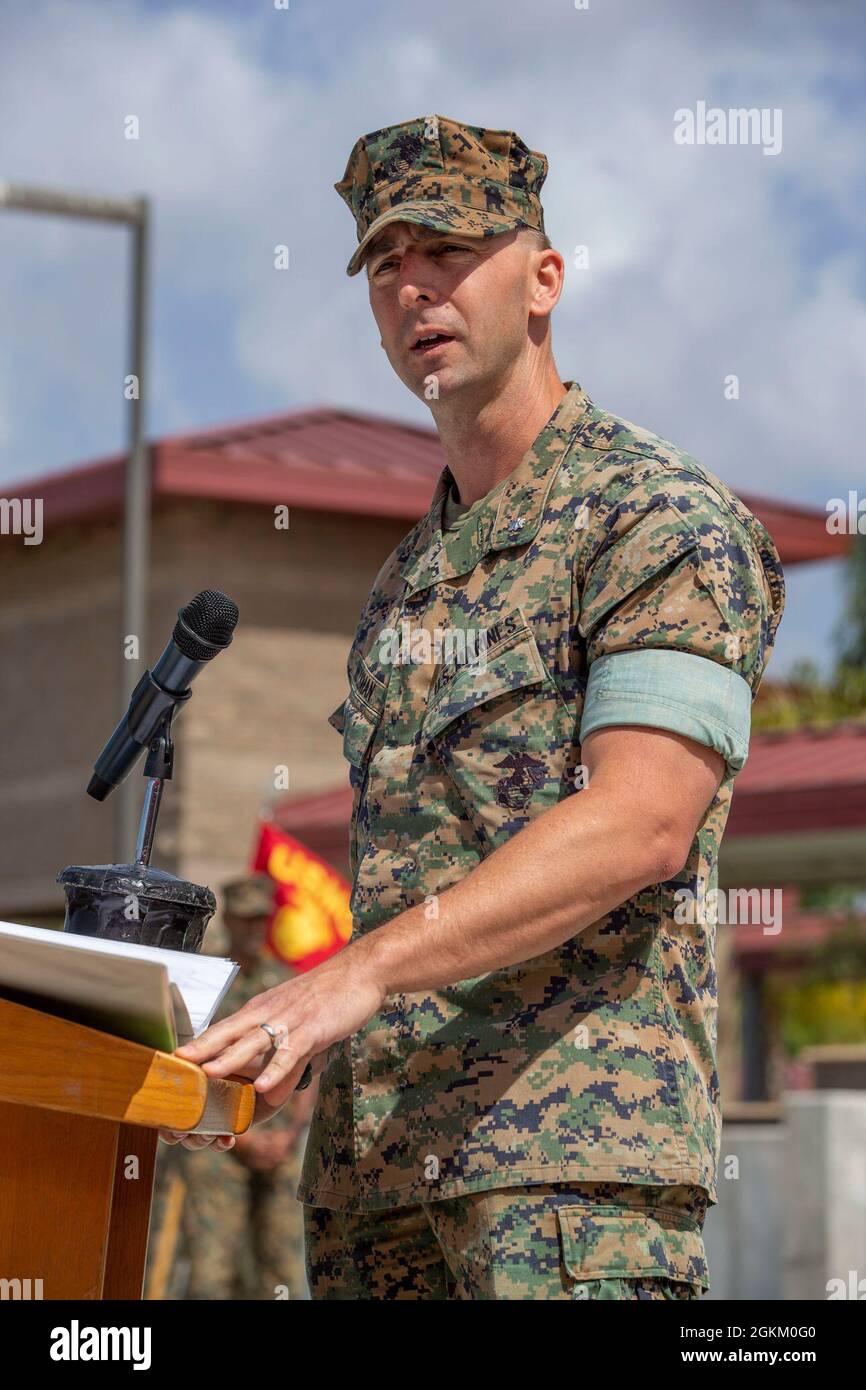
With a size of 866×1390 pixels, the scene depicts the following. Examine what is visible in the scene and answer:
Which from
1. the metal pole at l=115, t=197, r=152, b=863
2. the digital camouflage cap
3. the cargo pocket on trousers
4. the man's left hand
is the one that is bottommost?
the cargo pocket on trousers

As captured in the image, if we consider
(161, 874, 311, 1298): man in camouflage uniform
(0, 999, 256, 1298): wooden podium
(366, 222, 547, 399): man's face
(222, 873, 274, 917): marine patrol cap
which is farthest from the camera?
(222, 873, 274, 917): marine patrol cap

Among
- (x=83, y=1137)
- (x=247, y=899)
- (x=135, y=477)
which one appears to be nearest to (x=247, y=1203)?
(x=247, y=899)

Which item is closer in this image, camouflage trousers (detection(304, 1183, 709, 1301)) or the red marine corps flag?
camouflage trousers (detection(304, 1183, 709, 1301))

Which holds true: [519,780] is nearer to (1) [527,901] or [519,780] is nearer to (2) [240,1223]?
(1) [527,901]

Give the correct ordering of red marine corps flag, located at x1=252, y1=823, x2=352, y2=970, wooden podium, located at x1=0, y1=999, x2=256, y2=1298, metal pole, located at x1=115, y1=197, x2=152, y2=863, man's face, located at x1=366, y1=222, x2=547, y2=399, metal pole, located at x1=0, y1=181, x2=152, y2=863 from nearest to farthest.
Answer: wooden podium, located at x1=0, y1=999, x2=256, y2=1298 < man's face, located at x1=366, y1=222, x2=547, y2=399 < metal pole, located at x1=0, y1=181, x2=152, y2=863 < red marine corps flag, located at x1=252, y1=823, x2=352, y2=970 < metal pole, located at x1=115, y1=197, x2=152, y2=863

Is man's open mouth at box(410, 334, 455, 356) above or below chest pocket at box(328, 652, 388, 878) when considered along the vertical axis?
above

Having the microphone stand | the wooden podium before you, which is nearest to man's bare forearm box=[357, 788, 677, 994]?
the wooden podium

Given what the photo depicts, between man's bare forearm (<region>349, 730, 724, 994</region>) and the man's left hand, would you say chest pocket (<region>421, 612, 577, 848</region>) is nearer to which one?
man's bare forearm (<region>349, 730, 724, 994</region>)

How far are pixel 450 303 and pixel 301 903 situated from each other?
784cm

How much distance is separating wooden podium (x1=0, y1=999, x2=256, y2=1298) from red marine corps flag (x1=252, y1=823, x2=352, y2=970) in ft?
24.6

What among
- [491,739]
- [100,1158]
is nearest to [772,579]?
[491,739]

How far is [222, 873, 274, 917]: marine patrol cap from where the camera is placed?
376 inches

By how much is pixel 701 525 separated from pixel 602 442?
0.91 ft

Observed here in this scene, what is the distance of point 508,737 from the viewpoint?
241cm
